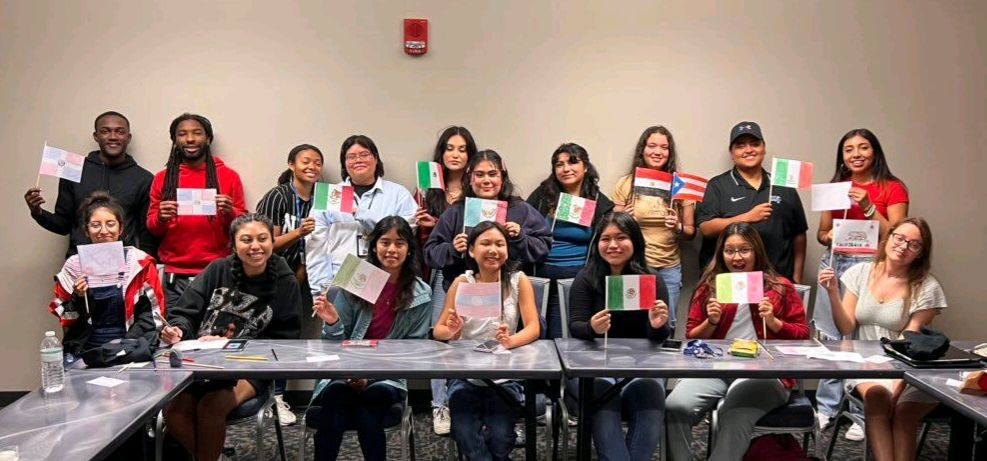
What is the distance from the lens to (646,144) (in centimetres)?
454

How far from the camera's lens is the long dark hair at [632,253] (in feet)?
10.6

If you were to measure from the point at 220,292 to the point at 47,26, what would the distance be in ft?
8.21

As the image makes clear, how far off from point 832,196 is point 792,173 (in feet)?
0.78

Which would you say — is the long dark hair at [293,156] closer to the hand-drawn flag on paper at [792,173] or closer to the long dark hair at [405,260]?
the long dark hair at [405,260]

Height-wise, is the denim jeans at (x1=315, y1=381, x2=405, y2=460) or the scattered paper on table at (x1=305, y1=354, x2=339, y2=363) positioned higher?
the scattered paper on table at (x1=305, y1=354, x2=339, y2=363)

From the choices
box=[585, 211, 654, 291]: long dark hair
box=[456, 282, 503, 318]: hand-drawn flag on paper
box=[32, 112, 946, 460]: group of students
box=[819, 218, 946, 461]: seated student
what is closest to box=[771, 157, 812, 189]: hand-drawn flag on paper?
box=[32, 112, 946, 460]: group of students

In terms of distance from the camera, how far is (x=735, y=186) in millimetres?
4422

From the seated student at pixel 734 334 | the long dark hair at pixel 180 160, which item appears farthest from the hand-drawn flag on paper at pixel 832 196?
the long dark hair at pixel 180 160

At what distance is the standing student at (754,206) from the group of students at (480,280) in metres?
0.01

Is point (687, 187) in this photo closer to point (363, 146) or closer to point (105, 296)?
point (363, 146)

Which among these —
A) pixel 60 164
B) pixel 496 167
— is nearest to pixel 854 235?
pixel 496 167

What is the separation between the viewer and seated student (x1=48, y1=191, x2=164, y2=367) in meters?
3.25

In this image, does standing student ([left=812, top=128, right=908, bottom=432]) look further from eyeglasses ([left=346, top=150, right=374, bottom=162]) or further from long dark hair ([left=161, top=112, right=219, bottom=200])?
long dark hair ([left=161, top=112, right=219, bottom=200])

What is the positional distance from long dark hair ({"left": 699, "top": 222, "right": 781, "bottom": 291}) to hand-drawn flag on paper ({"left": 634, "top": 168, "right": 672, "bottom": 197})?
0.96m
